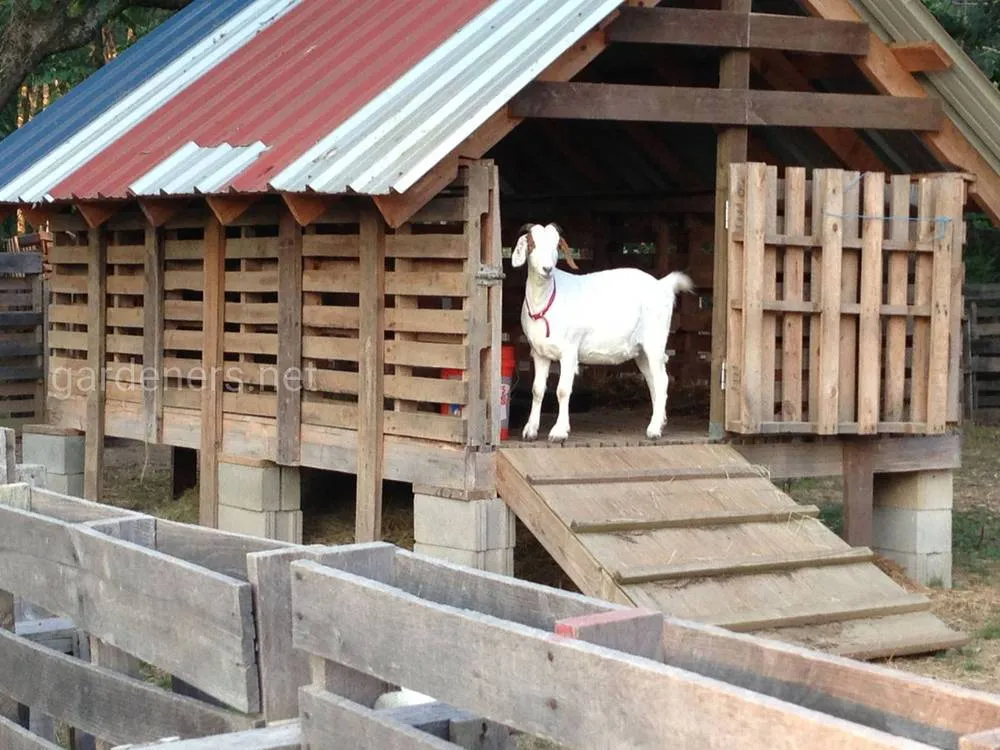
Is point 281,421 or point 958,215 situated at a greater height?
point 958,215

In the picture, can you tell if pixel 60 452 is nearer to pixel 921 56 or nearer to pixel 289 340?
pixel 289 340

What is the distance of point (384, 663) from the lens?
375 centimetres

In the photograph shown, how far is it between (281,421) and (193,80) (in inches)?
138

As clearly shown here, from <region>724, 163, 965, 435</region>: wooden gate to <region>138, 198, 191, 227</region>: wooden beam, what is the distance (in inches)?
160

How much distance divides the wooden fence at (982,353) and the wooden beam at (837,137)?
9398mm

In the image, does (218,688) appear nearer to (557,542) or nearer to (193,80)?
(557,542)

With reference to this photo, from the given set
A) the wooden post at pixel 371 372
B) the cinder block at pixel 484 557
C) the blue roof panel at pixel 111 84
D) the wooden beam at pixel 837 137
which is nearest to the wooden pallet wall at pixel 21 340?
the blue roof panel at pixel 111 84

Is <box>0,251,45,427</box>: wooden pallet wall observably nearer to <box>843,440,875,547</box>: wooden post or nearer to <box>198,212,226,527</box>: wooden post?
<box>198,212,226,527</box>: wooden post

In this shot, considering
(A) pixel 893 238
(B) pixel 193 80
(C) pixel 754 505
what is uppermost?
(B) pixel 193 80

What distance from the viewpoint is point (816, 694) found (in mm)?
3268

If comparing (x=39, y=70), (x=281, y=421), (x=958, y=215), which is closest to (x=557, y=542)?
(x=281, y=421)

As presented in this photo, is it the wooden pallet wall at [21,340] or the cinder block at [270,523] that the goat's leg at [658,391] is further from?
the wooden pallet wall at [21,340]

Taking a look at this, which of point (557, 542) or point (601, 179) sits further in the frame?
point (601, 179)

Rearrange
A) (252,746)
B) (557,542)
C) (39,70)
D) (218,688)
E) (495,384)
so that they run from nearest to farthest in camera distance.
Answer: (252,746), (218,688), (557,542), (495,384), (39,70)
